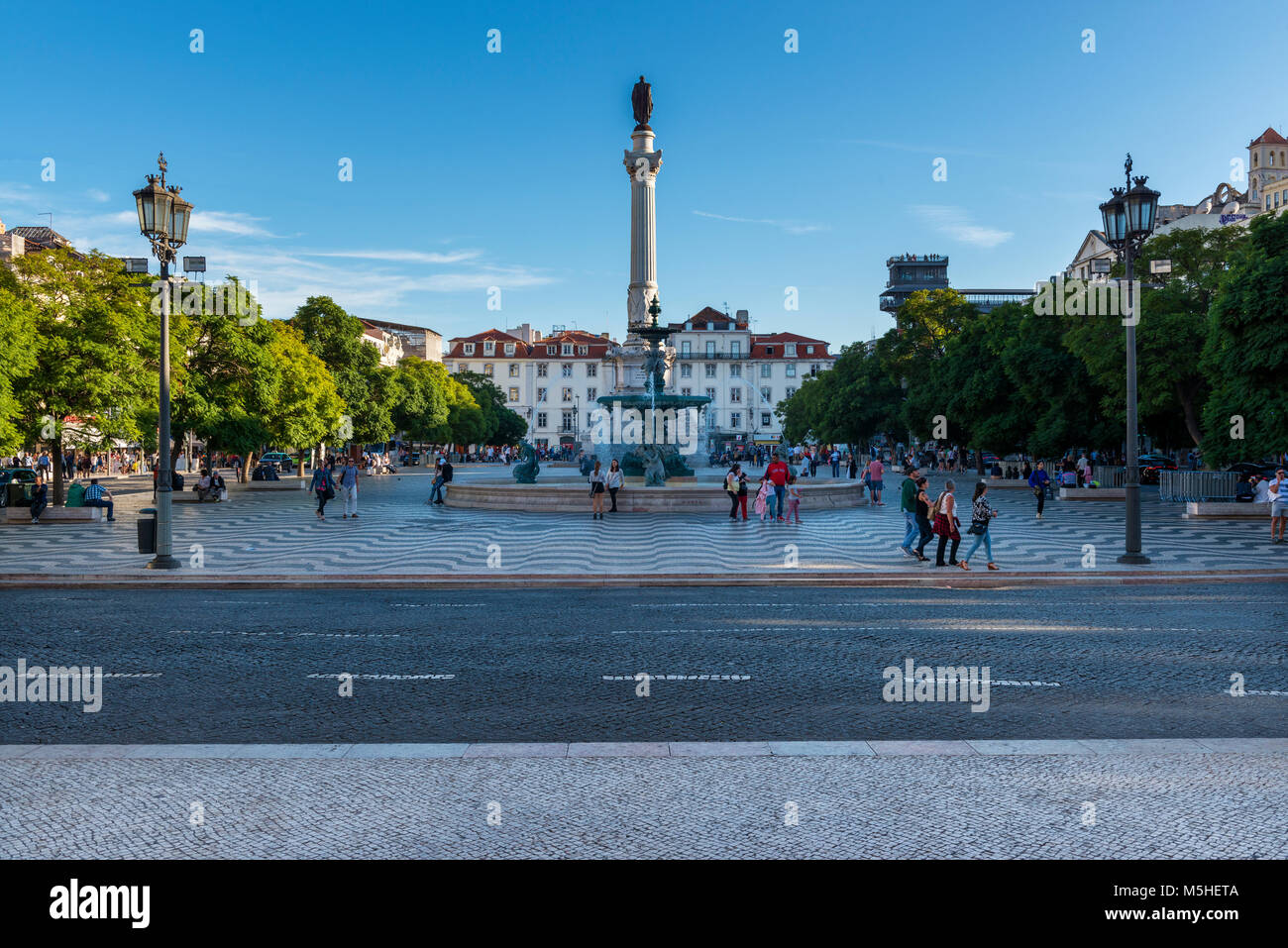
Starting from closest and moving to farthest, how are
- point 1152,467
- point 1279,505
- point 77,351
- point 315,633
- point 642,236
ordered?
point 315,633
point 1279,505
point 77,351
point 1152,467
point 642,236

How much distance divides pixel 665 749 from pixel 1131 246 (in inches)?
590

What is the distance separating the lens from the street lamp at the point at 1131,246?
16469 mm

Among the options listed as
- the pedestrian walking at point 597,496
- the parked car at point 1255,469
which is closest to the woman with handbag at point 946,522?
the pedestrian walking at point 597,496

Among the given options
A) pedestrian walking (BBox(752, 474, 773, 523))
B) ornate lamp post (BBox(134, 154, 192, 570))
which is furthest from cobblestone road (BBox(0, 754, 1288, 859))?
pedestrian walking (BBox(752, 474, 773, 523))

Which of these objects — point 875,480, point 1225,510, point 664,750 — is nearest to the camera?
point 664,750

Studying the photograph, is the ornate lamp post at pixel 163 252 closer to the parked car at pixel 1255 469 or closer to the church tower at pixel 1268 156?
the parked car at pixel 1255 469

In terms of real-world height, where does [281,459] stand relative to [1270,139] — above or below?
below

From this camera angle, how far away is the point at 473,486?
33.7 m

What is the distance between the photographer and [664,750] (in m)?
5.86

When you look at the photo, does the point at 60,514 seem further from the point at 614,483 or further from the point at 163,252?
the point at 614,483

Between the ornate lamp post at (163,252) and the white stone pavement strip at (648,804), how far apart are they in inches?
443

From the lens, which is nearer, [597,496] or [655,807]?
[655,807]

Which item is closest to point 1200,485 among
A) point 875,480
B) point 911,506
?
point 875,480

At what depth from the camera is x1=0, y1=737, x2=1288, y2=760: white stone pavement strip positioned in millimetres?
5789
